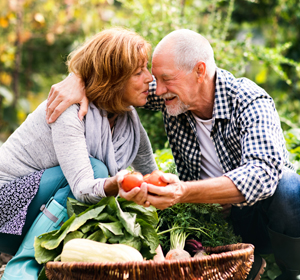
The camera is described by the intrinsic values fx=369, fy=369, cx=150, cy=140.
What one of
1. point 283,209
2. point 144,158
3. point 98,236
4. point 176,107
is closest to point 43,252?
point 98,236

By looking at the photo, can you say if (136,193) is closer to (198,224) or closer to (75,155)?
(75,155)

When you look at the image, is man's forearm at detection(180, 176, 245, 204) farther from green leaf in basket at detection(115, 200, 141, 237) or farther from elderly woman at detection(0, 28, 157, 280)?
elderly woman at detection(0, 28, 157, 280)

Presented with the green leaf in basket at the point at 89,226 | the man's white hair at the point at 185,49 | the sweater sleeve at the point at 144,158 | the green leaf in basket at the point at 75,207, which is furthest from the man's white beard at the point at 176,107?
the green leaf in basket at the point at 89,226

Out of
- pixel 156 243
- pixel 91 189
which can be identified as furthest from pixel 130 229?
pixel 91 189

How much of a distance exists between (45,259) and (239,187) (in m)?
1.15

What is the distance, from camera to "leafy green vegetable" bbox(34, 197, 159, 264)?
1.99 m

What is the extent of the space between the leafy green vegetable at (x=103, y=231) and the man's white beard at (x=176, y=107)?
882 mm

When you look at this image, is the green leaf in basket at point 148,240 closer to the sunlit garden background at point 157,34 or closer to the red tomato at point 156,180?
the red tomato at point 156,180

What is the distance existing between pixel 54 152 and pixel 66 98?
0.37 m

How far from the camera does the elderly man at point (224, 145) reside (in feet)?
7.06

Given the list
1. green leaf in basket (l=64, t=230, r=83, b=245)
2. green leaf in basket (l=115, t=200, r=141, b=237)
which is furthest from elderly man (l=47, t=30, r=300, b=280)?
green leaf in basket (l=64, t=230, r=83, b=245)

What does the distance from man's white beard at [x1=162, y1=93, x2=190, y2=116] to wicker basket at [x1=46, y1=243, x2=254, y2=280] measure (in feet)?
3.99

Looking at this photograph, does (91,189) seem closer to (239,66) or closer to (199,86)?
(199,86)

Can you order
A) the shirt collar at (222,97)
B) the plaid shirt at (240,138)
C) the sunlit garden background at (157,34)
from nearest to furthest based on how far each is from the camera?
the plaid shirt at (240,138) < the shirt collar at (222,97) < the sunlit garden background at (157,34)
